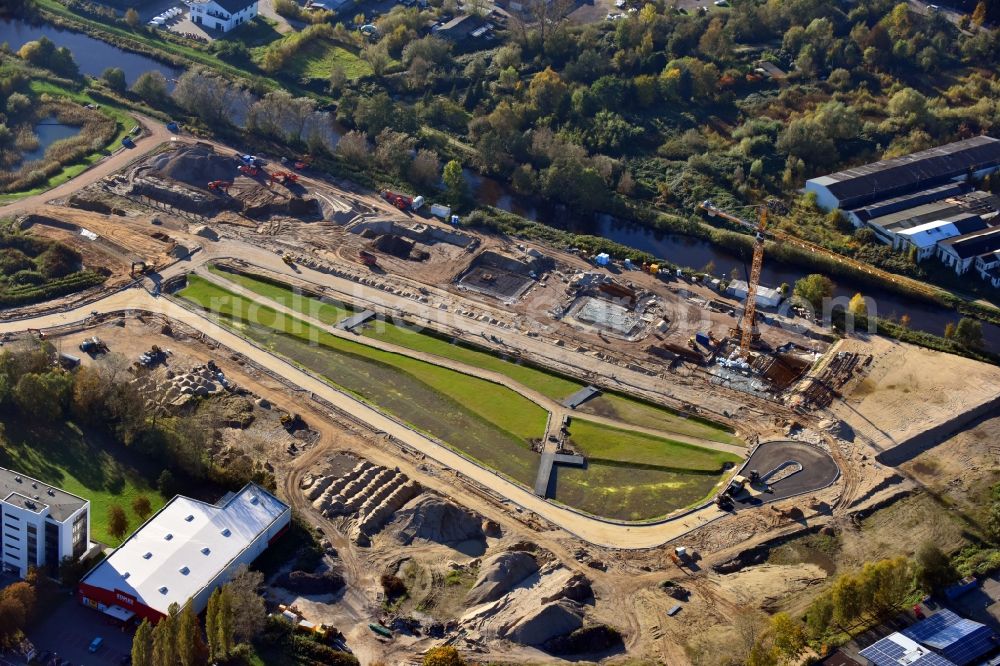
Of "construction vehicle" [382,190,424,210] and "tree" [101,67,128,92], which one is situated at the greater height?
"tree" [101,67,128,92]

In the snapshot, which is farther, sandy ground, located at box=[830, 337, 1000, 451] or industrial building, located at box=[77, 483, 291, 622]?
sandy ground, located at box=[830, 337, 1000, 451]

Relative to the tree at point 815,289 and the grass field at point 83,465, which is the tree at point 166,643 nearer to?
the grass field at point 83,465

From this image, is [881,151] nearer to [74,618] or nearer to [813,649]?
[813,649]

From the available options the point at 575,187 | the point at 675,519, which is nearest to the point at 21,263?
the point at 575,187

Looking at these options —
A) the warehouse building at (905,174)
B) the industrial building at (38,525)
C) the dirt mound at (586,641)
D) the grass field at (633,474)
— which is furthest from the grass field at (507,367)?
the warehouse building at (905,174)

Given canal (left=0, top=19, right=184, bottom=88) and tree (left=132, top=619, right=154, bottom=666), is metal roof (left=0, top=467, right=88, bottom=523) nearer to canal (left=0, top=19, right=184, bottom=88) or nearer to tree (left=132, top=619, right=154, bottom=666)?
tree (left=132, top=619, right=154, bottom=666)

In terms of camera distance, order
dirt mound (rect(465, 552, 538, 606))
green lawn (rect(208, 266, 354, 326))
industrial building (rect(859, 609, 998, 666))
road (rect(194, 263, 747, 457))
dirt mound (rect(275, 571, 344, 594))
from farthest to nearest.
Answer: green lawn (rect(208, 266, 354, 326))
road (rect(194, 263, 747, 457))
dirt mound (rect(275, 571, 344, 594))
dirt mound (rect(465, 552, 538, 606))
industrial building (rect(859, 609, 998, 666))

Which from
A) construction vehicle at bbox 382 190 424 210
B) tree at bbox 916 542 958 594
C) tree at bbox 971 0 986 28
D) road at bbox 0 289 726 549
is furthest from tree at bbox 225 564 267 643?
tree at bbox 971 0 986 28

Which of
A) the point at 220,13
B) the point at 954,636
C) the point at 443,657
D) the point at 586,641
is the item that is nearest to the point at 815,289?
the point at 954,636
